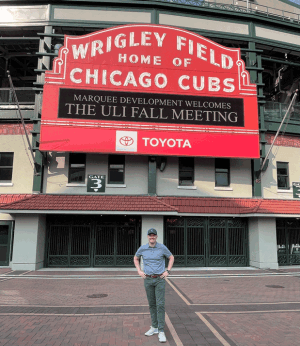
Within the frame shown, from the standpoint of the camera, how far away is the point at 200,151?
15.6 metres

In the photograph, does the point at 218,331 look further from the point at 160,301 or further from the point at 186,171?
the point at 186,171

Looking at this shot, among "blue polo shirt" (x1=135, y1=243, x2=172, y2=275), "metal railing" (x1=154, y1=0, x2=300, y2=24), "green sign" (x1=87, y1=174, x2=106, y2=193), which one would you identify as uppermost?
"metal railing" (x1=154, y1=0, x2=300, y2=24)

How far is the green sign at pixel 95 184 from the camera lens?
620 inches

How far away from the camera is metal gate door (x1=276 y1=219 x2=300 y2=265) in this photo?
16.7 metres

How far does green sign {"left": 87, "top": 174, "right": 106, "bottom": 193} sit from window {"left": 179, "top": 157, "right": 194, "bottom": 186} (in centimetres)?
420

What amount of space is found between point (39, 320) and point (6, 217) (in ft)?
33.7

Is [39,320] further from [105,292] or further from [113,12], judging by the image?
[113,12]

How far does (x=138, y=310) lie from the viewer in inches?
300

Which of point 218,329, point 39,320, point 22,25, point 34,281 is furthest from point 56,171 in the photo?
point 218,329

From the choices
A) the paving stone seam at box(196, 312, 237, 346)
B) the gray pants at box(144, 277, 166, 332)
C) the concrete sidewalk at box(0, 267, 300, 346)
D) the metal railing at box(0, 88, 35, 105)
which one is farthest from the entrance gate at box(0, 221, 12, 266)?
the gray pants at box(144, 277, 166, 332)

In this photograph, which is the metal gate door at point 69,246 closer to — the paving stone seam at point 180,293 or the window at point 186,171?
the paving stone seam at point 180,293

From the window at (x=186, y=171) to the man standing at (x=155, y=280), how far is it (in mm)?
11109

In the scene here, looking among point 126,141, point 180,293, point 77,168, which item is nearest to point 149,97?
point 126,141

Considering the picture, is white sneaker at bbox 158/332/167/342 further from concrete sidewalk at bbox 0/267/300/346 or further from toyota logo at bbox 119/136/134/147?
toyota logo at bbox 119/136/134/147
